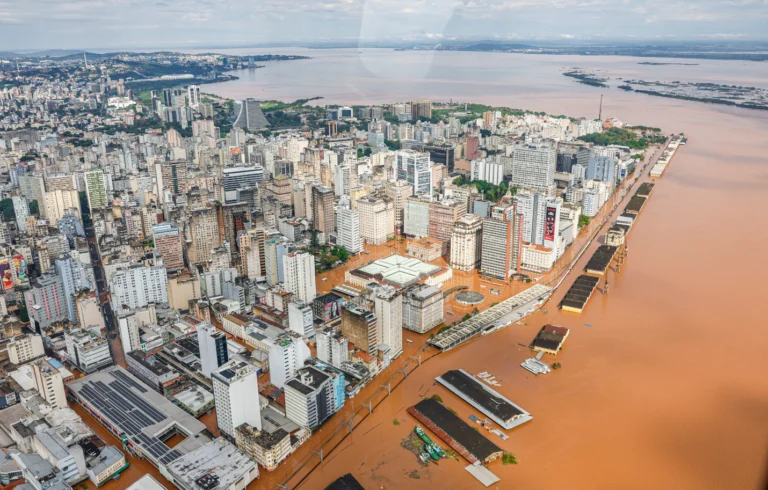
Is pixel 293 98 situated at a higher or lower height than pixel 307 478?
higher

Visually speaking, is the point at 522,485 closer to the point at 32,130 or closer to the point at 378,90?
the point at 32,130

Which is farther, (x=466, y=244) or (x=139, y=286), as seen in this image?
(x=466, y=244)

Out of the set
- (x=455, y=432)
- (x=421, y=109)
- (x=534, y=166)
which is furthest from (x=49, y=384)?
(x=421, y=109)

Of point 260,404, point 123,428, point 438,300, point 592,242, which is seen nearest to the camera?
point 123,428

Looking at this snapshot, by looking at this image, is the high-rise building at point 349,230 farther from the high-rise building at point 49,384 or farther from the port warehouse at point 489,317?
the high-rise building at point 49,384

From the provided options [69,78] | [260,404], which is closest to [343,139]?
[260,404]

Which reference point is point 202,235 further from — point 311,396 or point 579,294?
point 579,294

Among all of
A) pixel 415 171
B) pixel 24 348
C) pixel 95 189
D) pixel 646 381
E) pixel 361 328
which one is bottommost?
pixel 646 381

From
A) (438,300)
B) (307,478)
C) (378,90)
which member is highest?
(378,90)

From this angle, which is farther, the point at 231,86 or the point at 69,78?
the point at 231,86
